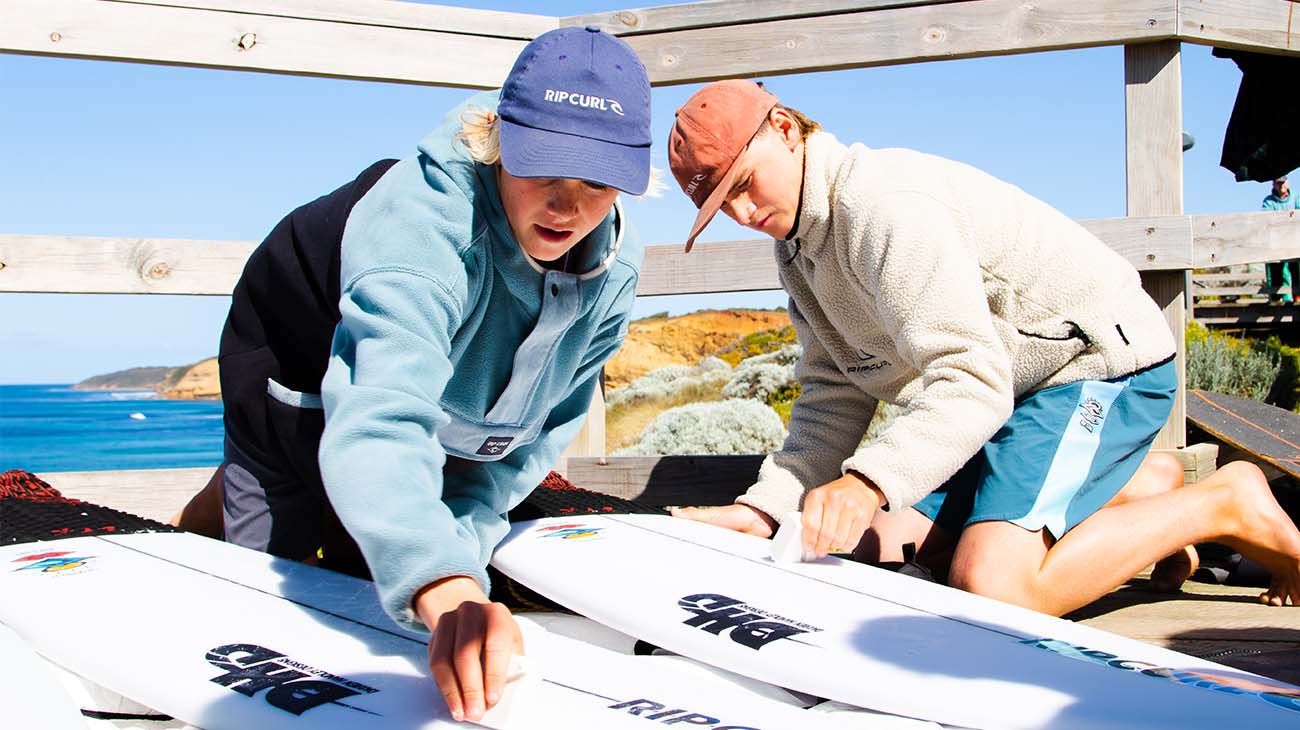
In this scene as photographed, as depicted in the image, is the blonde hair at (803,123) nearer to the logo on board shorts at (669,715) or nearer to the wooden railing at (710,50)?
the wooden railing at (710,50)

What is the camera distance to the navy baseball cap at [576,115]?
1.46 meters

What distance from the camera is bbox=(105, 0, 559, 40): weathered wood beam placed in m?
3.06

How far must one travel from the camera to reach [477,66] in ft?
10.9

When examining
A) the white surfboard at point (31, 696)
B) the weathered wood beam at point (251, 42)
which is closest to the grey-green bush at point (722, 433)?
the weathered wood beam at point (251, 42)

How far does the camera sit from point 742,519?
8.13 feet

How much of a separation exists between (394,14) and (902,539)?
82.4 inches

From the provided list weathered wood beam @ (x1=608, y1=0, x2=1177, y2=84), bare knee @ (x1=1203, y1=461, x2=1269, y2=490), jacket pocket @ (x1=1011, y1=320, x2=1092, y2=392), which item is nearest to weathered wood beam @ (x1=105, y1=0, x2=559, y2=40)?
weathered wood beam @ (x1=608, y1=0, x2=1177, y2=84)

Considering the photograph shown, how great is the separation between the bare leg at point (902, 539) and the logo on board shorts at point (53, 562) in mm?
1698

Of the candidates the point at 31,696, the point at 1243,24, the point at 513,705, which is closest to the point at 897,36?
the point at 1243,24

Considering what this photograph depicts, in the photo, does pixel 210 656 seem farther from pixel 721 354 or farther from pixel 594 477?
pixel 721 354

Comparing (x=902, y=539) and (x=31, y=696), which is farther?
(x=902, y=539)

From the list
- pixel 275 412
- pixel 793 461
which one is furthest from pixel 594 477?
pixel 275 412

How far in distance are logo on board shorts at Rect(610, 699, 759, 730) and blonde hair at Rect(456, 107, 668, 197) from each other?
0.71m

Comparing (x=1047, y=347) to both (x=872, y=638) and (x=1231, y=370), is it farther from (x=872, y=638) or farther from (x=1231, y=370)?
(x=1231, y=370)
